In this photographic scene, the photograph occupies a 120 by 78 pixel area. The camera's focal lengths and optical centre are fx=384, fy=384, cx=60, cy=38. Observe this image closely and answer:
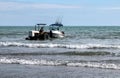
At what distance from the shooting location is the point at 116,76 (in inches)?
664

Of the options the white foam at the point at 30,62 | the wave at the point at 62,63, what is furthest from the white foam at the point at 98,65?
the white foam at the point at 30,62

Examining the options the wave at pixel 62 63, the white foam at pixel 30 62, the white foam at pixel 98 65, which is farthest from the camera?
the white foam at pixel 30 62

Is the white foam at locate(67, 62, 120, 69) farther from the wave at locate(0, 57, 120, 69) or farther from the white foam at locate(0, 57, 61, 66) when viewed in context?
the white foam at locate(0, 57, 61, 66)

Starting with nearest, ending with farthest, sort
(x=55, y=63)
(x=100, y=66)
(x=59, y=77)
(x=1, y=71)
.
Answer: (x=59, y=77)
(x=1, y=71)
(x=100, y=66)
(x=55, y=63)

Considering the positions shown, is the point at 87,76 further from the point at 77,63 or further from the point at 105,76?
the point at 77,63

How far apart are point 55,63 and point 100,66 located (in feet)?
8.73

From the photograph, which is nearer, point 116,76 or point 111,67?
point 116,76

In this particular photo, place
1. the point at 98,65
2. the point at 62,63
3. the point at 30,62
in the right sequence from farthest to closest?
1. the point at 30,62
2. the point at 62,63
3. the point at 98,65

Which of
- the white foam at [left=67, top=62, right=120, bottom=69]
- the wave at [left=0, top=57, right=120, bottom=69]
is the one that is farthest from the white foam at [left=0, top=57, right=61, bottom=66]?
the white foam at [left=67, top=62, right=120, bottom=69]

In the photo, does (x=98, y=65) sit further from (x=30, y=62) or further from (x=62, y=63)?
Answer: (x=30, y=62)

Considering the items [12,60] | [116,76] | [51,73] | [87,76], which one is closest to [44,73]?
[51,73]

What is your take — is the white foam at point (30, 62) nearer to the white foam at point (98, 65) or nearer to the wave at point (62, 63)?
the wave at point (62, 63)

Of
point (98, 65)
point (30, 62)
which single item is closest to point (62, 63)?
point (30, 62)

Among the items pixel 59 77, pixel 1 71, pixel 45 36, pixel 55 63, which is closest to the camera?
pixel 59 77
